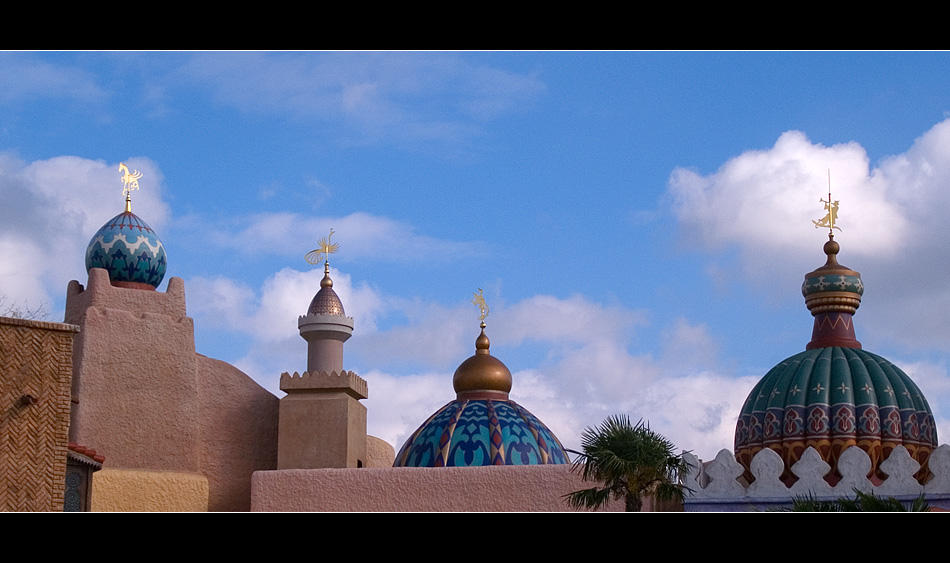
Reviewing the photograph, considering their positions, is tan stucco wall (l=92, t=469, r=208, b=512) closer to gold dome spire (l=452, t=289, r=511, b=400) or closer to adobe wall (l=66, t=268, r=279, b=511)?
adobe wall (l=66, t=268, r=279, b=511)

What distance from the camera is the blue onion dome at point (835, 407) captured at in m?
19.8

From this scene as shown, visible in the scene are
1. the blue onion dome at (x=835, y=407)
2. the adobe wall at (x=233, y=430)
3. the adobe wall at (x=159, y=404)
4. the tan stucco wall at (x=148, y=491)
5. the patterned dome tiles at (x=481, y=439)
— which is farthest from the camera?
the adobe wall at (x=233, y=430)

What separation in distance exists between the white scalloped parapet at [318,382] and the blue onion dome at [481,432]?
1674mm

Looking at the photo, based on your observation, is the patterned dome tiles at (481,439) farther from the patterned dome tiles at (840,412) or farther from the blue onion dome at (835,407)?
the patterned dome tiles at (840,412)

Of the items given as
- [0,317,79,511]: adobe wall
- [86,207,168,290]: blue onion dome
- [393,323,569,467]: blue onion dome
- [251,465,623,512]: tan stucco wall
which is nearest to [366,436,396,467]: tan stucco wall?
[393,323,569,467]: blue onion dome

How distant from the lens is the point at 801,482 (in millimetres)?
17562

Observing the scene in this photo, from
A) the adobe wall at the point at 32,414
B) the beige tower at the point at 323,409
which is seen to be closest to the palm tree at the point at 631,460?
the adobe wall at the point at 32,414

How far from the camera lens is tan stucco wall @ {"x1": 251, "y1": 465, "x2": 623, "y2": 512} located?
19375mm

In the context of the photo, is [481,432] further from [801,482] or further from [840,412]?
[801,482]

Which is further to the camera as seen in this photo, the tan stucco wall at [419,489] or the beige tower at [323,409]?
the beige tower at [323,409]
